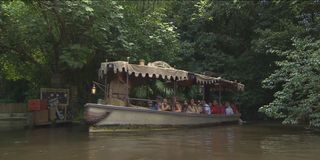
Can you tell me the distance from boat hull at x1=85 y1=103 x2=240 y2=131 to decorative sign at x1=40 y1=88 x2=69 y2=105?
643cm

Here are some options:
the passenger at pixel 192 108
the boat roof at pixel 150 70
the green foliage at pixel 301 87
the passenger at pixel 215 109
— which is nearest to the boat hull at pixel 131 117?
the passenger at pixel 192 108

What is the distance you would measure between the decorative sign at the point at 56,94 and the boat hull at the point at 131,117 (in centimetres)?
643

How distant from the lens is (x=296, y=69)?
16891 millimetres

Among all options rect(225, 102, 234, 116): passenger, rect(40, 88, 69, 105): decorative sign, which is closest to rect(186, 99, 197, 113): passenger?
rect(225, 102, 234, 116): passenger

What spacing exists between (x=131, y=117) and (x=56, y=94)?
6785 mm

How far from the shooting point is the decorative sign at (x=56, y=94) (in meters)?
25.1

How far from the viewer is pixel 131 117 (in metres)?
20.3

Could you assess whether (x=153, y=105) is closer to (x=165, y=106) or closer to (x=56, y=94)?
(x=165, y=106)

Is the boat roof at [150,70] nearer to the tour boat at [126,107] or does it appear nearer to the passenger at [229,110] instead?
the tour boat at [126,107]

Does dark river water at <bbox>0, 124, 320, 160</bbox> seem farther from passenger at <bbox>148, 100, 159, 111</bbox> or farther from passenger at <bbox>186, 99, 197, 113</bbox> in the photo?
passenger at <bbox>186, 99, 197, 113</bbox>

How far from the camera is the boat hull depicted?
1942 cm

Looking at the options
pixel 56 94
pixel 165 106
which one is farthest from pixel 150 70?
pixel 56 94

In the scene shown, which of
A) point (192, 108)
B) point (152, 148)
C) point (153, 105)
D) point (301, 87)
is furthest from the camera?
point (192, 108)

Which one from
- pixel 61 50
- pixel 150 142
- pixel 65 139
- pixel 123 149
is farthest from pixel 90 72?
pixel 123 149
